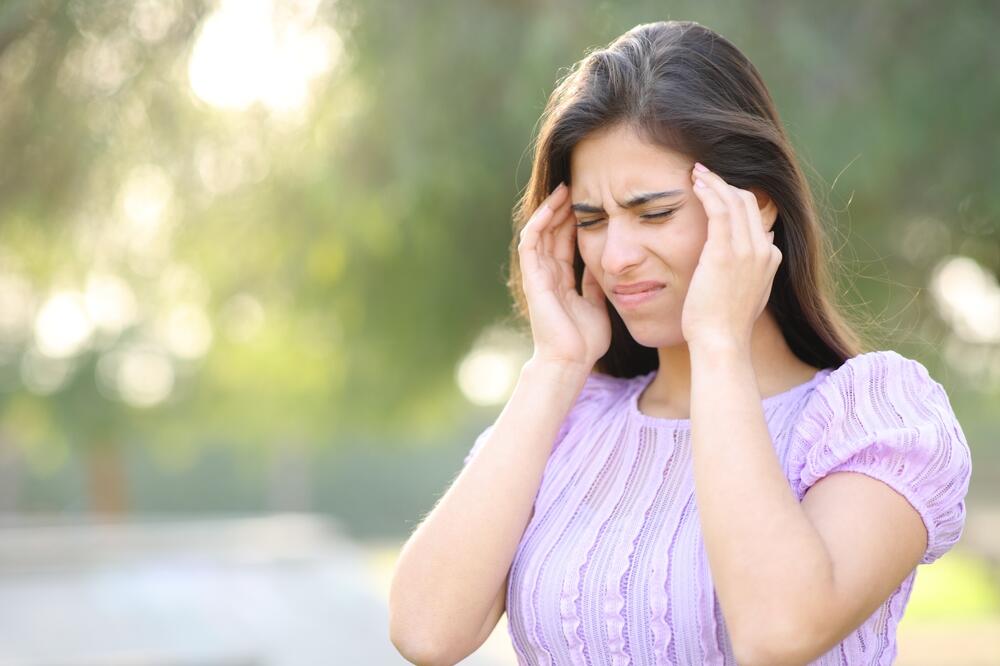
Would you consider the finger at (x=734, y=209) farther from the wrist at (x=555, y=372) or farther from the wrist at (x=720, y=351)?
the wrist at (x=555, y=372)

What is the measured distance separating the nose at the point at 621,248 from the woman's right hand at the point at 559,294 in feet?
0.70

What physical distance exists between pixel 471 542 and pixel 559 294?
51 centimetres

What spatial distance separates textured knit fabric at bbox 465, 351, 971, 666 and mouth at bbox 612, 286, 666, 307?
0.26 m

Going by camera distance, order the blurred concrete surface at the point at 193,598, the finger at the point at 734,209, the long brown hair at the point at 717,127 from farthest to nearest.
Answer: the blurred concrete surface at the point at 193,598
the long brown hair at the point at 717,127
the finger at the point at 734,209

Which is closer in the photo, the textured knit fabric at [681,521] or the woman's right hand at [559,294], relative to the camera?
the textured knit fabric at [681,521]

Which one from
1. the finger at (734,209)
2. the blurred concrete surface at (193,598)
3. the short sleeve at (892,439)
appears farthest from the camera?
the blurred concrete surface at (193,598)

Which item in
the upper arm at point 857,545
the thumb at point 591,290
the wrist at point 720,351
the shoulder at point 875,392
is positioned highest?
the thumb at point 591,290

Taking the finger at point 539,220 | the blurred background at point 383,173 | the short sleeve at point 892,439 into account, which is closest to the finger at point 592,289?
the finger at point 539,220

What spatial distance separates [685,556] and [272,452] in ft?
72.5

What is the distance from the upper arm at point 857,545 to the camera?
62.1 inches

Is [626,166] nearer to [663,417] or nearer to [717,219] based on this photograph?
[717,219]

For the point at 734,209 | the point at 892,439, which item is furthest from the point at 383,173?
the point at 892,439

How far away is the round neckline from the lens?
200cm

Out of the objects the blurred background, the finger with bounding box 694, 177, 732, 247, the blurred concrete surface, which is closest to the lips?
the finger with bounding box 694, 177, 732, 247
